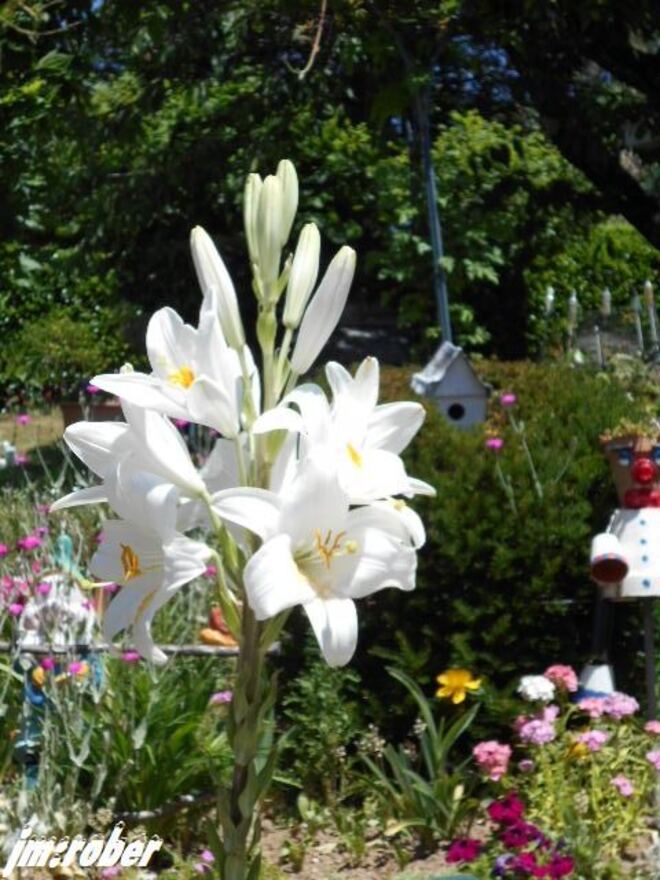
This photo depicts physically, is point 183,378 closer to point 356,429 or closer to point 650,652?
point 356,429

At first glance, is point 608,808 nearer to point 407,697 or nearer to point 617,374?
point 407,697

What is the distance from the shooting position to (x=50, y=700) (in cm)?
387

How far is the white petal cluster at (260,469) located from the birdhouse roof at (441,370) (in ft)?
11.4

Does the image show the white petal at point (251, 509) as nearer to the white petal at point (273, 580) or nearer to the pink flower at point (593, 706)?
the white petal at point (273, 580)

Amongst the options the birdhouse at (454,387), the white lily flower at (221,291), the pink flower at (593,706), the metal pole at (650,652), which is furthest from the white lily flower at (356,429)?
the birdhouse at (454,387)

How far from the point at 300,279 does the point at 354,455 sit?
221mm

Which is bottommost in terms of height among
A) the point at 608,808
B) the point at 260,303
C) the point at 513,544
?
the point at 608,808

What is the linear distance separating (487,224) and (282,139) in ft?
4.93

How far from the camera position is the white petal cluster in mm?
1537

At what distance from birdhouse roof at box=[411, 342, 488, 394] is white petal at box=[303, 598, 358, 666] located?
3645 mm

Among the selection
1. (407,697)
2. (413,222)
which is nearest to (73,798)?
(407,697)

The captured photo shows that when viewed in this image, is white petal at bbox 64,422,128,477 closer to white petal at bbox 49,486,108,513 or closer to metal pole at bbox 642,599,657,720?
white petal at bbox 49,486,108,513

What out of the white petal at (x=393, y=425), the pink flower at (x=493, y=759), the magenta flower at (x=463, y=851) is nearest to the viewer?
the white petal at (x=393, y=425)

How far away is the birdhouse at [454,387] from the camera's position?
5195mm
